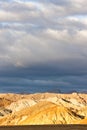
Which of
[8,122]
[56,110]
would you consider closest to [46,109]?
[56,110]

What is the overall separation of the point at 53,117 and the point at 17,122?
53.5 feet

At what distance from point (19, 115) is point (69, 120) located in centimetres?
2810

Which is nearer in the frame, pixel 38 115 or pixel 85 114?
pixel 38 115

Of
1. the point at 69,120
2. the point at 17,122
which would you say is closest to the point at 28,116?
the point at 17,122

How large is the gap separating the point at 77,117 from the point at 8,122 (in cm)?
3205

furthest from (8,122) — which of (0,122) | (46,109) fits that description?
(46,109)

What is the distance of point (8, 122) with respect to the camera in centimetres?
19312

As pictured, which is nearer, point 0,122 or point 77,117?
point 77,117

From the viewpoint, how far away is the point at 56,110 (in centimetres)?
18788

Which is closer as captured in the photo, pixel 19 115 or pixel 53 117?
pixel 53 117

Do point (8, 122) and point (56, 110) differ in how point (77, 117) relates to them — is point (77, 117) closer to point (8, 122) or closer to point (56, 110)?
point (56, 110)

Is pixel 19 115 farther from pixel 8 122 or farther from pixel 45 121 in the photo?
pixel 45 121

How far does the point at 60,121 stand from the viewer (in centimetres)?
18200

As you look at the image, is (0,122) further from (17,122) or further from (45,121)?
(45,121)
